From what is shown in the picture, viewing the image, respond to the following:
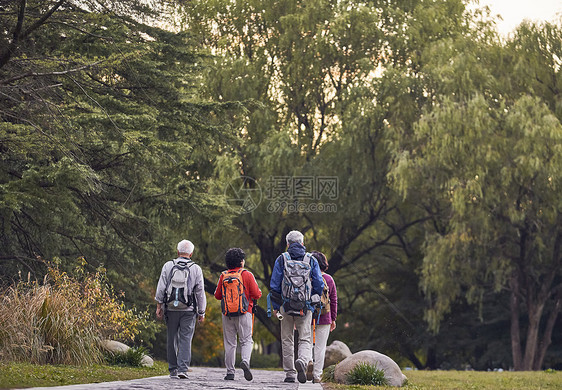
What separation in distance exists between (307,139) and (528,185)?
6695 millimetres

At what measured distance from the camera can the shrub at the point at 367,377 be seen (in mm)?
10234

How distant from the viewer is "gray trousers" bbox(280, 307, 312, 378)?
374 inches

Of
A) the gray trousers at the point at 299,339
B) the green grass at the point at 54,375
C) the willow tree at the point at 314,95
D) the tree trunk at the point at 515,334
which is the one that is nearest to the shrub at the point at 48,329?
the green grass at the point at 54,375

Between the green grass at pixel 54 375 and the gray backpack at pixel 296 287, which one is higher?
the gray backpack at pixel 296 287

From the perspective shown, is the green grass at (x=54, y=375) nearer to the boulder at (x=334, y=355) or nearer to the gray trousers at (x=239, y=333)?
the gray trousers at (x=239, y=333)

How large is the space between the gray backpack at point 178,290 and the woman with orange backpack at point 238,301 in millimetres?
406

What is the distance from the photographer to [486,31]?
2519 centimetres

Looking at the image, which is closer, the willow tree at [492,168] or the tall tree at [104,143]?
the tall tree at [104,143]

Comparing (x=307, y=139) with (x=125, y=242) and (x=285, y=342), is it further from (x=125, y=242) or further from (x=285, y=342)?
(x=285, y=342)

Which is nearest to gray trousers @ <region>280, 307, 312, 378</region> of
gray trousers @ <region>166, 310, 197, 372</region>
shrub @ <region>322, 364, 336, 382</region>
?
gray trousers @ <region>166, 310, 197, 372</region>

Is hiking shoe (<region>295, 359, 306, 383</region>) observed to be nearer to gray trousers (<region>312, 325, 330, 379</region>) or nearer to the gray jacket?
gray trousers (<region>312, 325, 330, 379</region>)

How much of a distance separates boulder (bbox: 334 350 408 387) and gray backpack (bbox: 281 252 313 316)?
65.6 inches

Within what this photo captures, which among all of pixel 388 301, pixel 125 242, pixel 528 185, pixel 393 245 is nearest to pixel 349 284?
pixel 388 301

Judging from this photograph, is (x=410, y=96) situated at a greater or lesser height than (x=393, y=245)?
greater
